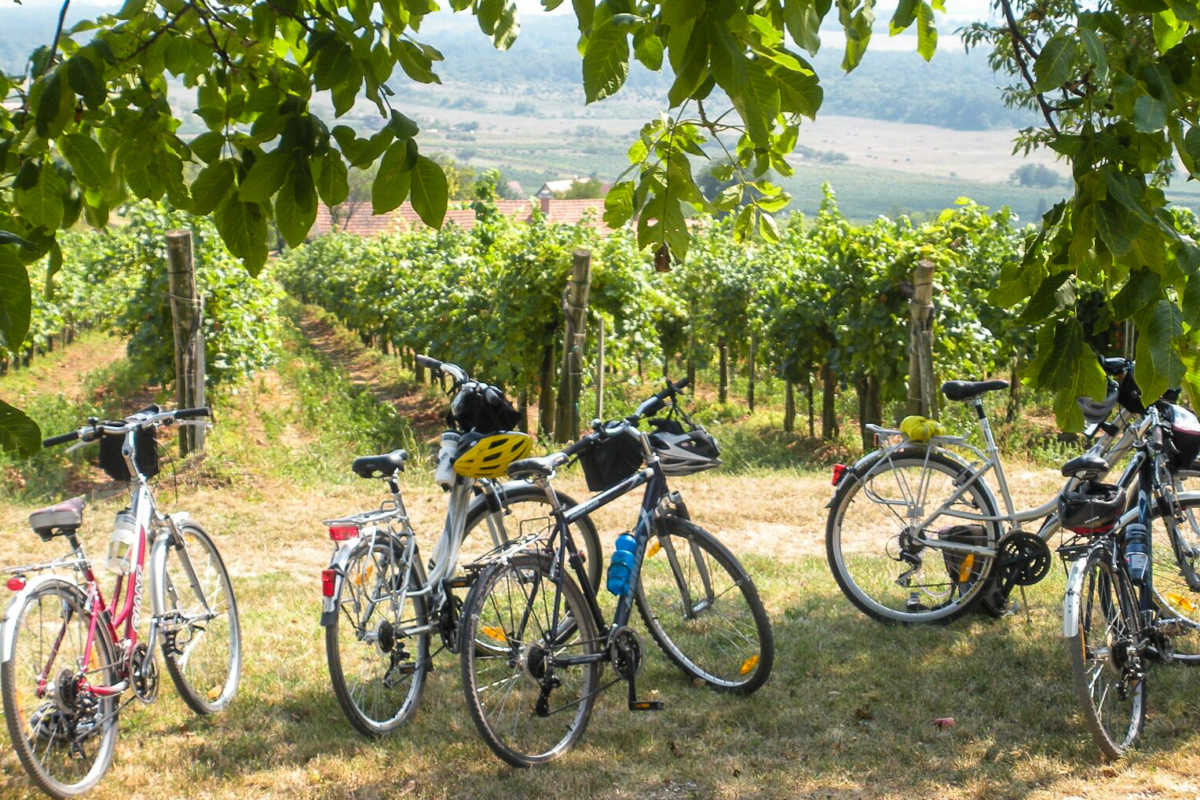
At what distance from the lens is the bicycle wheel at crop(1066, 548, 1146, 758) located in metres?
3.29

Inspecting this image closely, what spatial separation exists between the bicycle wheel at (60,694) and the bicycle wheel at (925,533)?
2.84 meters

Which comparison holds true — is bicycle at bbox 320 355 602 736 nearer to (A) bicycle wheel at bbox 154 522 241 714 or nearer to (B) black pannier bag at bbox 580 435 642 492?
(B) black pannier bag at bbox 580 435 642 492

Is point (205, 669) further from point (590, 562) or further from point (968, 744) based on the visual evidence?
point (968, 744)

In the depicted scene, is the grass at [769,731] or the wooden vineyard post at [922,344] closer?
the grass at [769,731]

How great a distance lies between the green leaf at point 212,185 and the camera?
2086 millimetres

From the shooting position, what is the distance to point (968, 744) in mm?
3500

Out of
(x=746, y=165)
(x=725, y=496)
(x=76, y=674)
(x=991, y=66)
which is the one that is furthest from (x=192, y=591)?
(x=991, y=66)

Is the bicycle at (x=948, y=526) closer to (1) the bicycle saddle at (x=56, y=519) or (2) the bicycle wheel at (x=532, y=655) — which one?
(2) the bicycle wheel at (x=532, y=655)

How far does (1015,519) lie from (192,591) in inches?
123

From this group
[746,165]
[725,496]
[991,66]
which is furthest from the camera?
[991,66]

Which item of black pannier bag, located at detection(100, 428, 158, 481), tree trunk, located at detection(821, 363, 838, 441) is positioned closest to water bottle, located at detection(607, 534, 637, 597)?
black pannier bag, located at detection(100, 428, 158, 481)

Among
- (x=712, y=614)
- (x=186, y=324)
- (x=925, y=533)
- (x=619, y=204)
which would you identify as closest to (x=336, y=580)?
(x=712, y=614)

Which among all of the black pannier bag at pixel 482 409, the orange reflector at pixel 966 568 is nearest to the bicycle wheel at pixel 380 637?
the black pannier bag at pixel 482 409

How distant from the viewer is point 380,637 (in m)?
3.55
